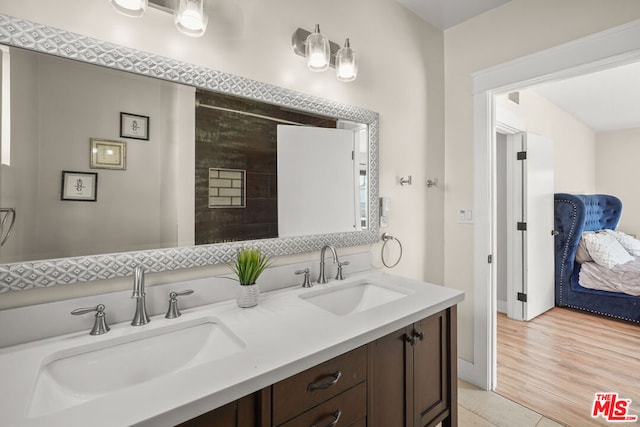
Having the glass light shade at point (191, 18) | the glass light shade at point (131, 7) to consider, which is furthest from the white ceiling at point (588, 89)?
the glass light shade at point (131, 7)

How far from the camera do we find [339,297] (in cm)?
157

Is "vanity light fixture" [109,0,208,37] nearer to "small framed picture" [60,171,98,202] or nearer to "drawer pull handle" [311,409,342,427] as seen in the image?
"small framed picture" [60,171,98,202]

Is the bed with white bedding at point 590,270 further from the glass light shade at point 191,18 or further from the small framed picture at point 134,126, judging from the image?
the small framed picture at point 134,126

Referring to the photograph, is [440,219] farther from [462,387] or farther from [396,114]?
[462,387]

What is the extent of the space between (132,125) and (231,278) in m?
0.70

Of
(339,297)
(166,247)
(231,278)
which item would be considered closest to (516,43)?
(339,297)

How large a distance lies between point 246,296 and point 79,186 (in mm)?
680

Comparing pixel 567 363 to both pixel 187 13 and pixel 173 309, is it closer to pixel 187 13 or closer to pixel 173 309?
pixel 173 309

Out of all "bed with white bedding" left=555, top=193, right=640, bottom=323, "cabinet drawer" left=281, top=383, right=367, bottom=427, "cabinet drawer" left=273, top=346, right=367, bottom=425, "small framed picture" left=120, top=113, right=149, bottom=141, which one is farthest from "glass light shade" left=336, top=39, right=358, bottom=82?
"bed with white bedding" left=555, top=193, right=640, bottom=323

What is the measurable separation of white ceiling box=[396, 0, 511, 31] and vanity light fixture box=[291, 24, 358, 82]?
0.81 metres

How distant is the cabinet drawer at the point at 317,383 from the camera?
2.81ft

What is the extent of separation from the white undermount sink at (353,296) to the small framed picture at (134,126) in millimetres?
923

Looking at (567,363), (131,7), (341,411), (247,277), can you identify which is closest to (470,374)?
(567,363)

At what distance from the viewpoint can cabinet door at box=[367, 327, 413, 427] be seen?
111 cm
